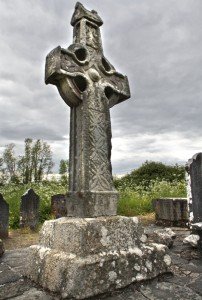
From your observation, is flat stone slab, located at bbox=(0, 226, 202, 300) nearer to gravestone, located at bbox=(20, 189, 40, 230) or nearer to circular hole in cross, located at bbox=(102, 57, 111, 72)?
circular hole in cross, located at bbox=(102, 57, 111, 72)

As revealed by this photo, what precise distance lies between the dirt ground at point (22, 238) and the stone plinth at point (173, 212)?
644 mm

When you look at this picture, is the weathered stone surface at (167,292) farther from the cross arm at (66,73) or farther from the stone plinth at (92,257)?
the cross arm at (66,73)

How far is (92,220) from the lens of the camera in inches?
102

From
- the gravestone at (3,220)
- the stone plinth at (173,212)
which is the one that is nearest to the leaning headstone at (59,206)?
the gravestone at (3,220)

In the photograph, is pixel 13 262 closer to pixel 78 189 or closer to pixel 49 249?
pixel 49 249

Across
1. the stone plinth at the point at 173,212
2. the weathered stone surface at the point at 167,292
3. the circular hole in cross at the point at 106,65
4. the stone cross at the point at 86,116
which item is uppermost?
the circular hole in cross at the point at 106,65

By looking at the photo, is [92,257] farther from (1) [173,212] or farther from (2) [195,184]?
(1) [173,212]

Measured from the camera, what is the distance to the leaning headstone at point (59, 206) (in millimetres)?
9094

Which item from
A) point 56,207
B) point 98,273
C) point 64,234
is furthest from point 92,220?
point 56,207

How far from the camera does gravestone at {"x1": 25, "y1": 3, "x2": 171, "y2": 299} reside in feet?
7.73

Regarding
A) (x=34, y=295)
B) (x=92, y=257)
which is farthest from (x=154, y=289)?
(x=34, y=295)

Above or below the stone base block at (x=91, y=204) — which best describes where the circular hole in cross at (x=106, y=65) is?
→ above

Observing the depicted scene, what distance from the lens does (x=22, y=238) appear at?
6.78 meters

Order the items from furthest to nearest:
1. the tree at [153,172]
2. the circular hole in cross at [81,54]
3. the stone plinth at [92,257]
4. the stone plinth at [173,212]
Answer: the tree at [153,172] < the stone plinth at [173,212] < the circular hole in cross at [81,54] < the stone plinth at [92,257]
